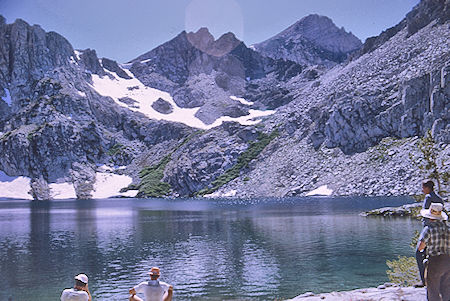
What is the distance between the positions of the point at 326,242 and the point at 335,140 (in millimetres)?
116222

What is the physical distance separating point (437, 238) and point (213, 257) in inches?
1194

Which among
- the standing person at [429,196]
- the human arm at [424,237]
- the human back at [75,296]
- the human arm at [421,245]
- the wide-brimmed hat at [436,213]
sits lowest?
the human back at [75,296]

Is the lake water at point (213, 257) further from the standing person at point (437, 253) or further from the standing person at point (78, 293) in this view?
the standing person at point (78, 293)

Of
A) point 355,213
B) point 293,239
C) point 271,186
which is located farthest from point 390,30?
point 293,239

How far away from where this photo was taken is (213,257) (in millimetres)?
39438

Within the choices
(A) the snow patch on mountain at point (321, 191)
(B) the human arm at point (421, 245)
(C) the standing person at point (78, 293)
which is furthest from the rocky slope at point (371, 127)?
(C) the standing person at point (78, 293)

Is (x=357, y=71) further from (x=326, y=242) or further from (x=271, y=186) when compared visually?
(x=326, y=242)

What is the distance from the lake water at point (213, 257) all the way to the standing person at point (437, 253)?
1517cm

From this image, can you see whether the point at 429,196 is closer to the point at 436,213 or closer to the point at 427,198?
the point at 427,198

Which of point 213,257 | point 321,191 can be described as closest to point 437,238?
point 213,257

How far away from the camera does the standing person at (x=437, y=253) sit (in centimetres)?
1136

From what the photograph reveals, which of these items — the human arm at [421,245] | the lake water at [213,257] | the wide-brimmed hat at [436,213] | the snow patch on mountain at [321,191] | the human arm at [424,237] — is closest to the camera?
the wide-brimmed hat at [436,213]

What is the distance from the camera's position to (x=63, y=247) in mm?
47219

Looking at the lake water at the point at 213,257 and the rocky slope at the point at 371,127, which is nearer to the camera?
the lake water at the point at 213,257
